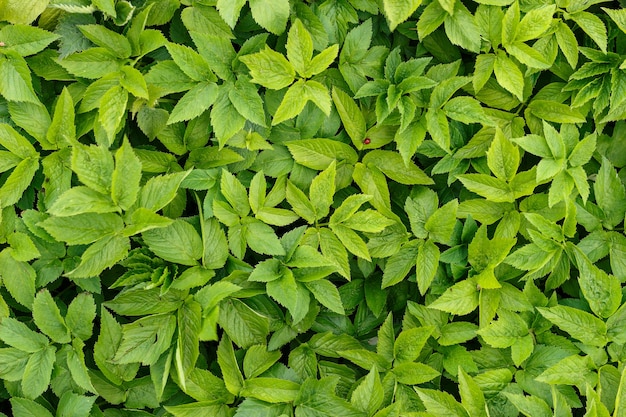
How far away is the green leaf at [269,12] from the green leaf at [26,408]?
54.3 inches

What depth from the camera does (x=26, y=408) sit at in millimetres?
1892

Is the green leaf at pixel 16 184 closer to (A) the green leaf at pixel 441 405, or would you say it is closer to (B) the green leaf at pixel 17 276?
(B) the green leaf at pixel 17 276

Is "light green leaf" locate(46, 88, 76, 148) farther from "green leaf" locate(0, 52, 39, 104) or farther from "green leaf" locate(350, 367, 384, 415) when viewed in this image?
"green leaf" locate(350, 367, 384, 415)

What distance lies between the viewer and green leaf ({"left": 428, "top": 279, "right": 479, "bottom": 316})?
194 centimetres

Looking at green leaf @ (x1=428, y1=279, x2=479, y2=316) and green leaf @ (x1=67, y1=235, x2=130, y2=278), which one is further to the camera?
green leaf @ (x1=428, y1=279, x2=479, y2=316)

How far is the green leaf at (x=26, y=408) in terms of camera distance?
1.88 m

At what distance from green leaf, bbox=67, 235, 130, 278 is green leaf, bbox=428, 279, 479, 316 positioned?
974 millimetres

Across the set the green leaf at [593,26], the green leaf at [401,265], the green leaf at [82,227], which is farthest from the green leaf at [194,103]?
the green leaf at [593,26]

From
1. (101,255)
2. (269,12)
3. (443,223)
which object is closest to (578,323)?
(443,223)

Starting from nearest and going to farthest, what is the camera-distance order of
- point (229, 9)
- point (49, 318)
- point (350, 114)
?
point (229, 9) → point (49, 318) → point (350, 114)

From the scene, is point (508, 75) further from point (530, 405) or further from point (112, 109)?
point (112, 109)

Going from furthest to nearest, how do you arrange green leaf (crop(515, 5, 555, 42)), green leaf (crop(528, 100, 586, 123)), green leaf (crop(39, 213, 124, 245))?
green leaf (crop(528, 100, 586, 123))
green leaf (crop(515, 5, 555, 42))
green leaf (crop(39, 213, 124, 245))

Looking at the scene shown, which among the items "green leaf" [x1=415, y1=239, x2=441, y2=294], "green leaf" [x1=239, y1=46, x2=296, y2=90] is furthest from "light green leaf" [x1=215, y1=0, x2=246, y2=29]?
"green leaf" [x1=415, y1=239, x2=441, y2=294]

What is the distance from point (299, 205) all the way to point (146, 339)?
0.64m
